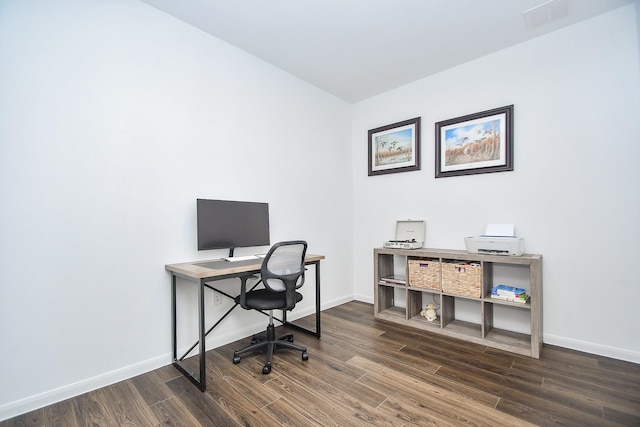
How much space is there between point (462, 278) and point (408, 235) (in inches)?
33.7

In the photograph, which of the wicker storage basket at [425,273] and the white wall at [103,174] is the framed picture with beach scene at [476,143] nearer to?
the wicker storage basket at [425,273]

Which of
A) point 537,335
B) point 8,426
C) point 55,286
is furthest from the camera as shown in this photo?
point 537,335

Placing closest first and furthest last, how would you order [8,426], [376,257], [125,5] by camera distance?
1. [8,426]
2. [125,5]
3. [376,257]

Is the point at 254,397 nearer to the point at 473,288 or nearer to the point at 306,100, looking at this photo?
the point at 473,288

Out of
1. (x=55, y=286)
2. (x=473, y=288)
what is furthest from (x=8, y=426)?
(x=473, y=288)

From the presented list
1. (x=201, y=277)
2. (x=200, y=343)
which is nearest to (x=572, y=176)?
(x=201, y=277)

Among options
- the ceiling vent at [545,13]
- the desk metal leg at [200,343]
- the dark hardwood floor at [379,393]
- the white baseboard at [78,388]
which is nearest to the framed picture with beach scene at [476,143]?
the ceiling vent at [545,13]

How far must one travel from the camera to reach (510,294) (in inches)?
103

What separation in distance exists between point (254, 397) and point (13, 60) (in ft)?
8.31

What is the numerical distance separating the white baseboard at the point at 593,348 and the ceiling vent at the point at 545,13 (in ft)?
8.89

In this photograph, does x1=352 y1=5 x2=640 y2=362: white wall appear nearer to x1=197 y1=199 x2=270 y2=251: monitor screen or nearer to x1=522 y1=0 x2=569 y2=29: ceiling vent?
x1=522 y1=0 x2=569 y2=29: ceiling vent

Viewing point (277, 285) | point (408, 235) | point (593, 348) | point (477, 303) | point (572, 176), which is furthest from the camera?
point (408, 235)

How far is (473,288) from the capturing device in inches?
109

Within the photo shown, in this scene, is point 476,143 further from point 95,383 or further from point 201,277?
point 95,383
